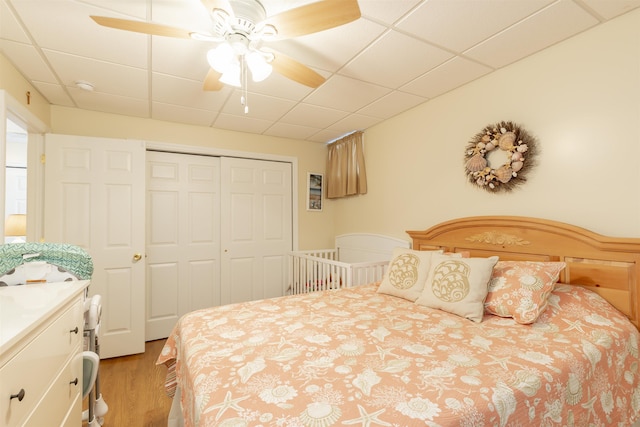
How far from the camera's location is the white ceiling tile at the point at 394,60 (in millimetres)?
1854

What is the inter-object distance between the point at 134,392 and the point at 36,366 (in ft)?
5.01

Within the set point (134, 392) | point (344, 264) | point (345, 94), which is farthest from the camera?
point (344, 264)

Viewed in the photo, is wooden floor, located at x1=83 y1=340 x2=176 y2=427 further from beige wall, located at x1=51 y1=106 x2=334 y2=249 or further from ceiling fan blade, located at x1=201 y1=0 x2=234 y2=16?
ceiling fan blade, located at x1=201 y1=0 x2=234 y2=16

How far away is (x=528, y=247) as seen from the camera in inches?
77.2

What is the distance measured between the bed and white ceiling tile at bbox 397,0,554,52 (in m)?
1.25

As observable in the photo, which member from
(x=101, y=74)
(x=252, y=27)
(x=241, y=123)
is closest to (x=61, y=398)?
(x=252, y=27)

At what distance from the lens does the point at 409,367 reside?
1.09 m

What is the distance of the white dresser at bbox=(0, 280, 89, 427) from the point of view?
0.78 metres

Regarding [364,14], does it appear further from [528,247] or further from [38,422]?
[38,422]

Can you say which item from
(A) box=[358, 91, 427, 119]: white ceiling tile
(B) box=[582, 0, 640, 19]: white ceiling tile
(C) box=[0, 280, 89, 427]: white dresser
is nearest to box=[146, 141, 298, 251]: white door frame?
(A) box=[358, 91, 427, 119]: white ceiling tile

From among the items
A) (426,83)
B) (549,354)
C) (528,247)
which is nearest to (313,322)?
(549,354)

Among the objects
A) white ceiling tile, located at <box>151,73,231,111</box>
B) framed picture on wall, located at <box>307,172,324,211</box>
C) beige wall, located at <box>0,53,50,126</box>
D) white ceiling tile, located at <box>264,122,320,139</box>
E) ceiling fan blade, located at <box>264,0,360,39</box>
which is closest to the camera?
ceiling fan blade, located at <box>264,0,360,39</box>

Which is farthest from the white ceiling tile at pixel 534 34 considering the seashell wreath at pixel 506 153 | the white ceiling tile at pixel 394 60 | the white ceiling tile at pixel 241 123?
the white ceiling tile at pixel 241 123

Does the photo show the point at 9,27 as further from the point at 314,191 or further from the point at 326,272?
the point at 314,191
